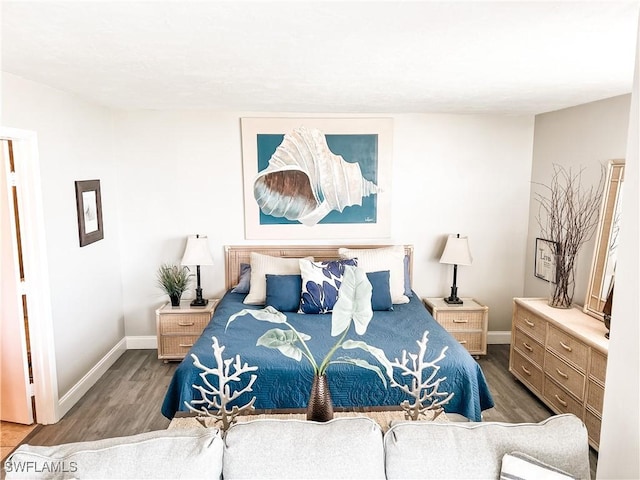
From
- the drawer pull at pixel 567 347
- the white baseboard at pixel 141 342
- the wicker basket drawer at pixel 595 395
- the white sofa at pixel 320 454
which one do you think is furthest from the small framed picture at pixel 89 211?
the wicker basket drawer at pixel 595 395

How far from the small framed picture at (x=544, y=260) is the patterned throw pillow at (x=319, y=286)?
1.92 meters

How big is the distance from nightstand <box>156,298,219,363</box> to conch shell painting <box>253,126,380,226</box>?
1.16m

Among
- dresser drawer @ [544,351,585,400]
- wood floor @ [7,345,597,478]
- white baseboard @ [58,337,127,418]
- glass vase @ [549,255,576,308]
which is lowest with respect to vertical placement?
wood floor @ [7,345,597,478]

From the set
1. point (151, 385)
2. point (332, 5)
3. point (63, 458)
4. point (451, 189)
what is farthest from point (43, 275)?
point (451, 189)

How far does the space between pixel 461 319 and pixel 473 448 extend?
2.89 meters

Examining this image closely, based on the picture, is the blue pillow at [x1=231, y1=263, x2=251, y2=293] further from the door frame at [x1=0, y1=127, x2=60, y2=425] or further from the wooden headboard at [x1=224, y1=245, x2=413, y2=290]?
the door frame at [x1=0, y1=127, x2=60, y2=425]

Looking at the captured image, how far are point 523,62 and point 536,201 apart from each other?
8.20 feet

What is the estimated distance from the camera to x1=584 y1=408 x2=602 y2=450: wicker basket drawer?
287 cm

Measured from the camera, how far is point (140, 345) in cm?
468

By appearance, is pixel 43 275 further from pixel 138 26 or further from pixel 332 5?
pixel 332 5

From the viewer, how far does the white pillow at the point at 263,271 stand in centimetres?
412

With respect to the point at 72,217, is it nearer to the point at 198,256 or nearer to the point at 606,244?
the point at 198,256

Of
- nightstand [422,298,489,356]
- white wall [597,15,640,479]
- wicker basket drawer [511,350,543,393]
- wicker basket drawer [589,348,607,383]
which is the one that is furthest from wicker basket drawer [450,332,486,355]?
white wall [597,15,640,479]

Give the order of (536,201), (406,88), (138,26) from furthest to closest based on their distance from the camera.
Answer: (536,201) < (406,88) < (138,26)
